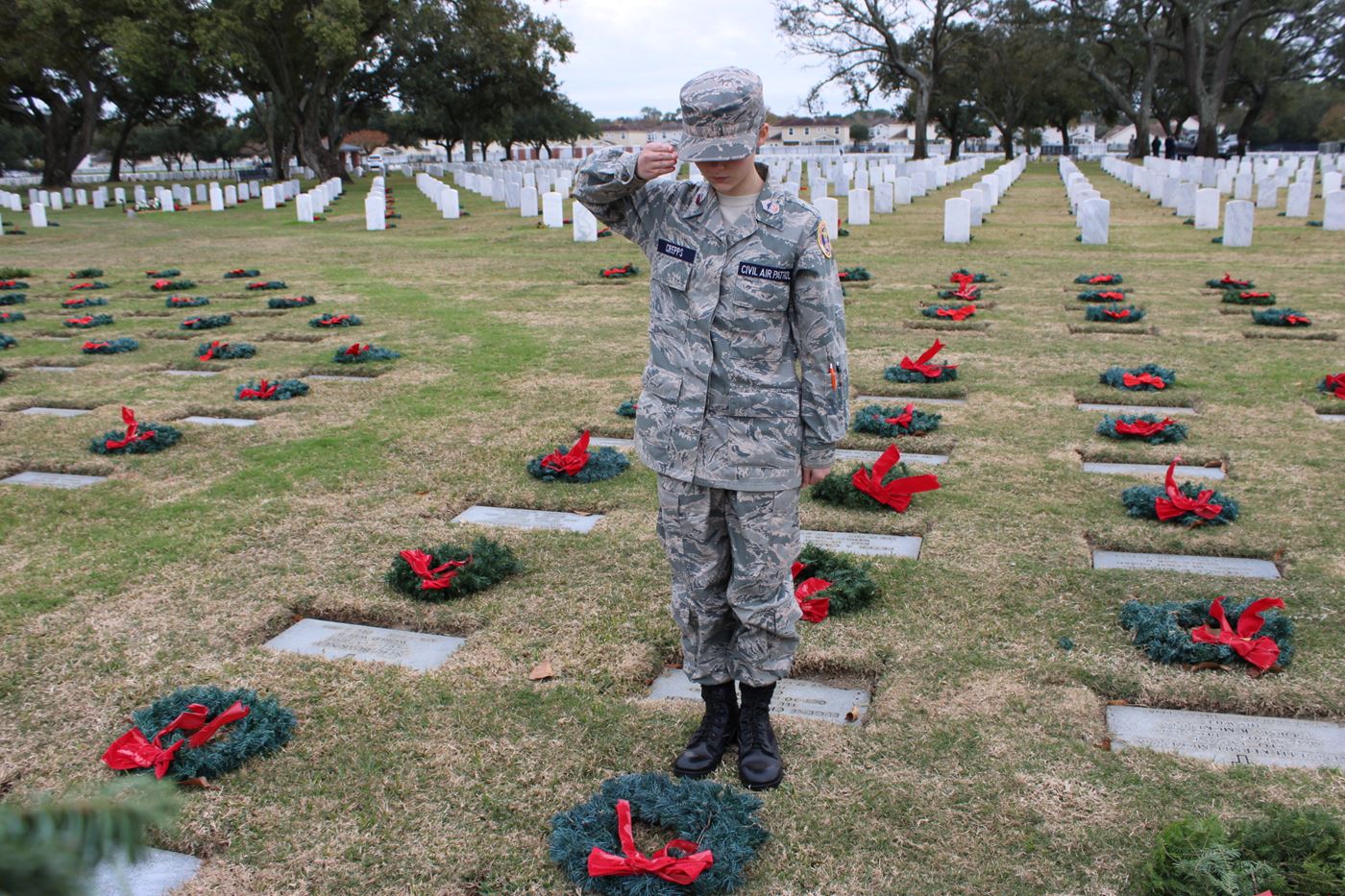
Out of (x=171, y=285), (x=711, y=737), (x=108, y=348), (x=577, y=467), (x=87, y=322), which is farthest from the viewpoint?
(x=171, y=285)

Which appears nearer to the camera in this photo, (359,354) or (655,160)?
(655,160)

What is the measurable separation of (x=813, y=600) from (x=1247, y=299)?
342 inches

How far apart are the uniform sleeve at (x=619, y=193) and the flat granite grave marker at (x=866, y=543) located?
74.2 inches

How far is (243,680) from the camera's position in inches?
133

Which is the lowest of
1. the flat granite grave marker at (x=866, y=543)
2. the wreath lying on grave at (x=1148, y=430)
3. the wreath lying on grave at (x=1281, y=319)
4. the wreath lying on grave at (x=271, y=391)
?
the flat granite grave marker at (x=866, y=543)

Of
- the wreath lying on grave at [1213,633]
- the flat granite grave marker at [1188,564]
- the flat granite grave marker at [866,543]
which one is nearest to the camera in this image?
the wreath lying on grave at [1213,633]

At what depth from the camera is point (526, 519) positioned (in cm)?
483

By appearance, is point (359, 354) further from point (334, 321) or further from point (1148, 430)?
point (1148, 430)

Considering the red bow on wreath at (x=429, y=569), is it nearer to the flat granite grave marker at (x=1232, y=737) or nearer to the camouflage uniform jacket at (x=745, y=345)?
the camouflage uniform jacket at (x=745, y=345)

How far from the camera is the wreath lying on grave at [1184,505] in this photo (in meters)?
4.45

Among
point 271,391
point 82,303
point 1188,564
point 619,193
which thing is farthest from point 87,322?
point 1188,564

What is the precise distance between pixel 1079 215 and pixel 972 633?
570 inches

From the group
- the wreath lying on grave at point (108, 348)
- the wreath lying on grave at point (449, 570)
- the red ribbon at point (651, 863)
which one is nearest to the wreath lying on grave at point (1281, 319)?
the wreath lying on grave at point (449, 570)

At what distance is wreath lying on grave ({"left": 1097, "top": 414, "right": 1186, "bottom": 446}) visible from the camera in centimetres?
575
